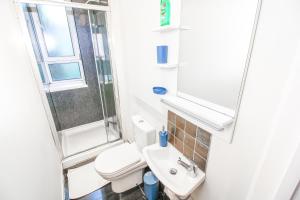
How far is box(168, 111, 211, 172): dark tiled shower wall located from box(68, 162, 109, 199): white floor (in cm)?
115

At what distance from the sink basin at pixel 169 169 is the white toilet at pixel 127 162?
28 cm

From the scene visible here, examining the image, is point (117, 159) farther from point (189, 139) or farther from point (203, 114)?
point (203, 114)

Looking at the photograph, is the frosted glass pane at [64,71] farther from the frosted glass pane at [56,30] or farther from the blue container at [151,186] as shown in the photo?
the blue container at [151,186]

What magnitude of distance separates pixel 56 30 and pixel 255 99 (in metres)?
2.89

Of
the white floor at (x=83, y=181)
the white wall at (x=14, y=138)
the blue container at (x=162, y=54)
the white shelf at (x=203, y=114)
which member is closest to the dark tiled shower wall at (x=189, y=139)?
the white shelf at (x=203, y=114)

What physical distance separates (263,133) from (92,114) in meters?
2.76

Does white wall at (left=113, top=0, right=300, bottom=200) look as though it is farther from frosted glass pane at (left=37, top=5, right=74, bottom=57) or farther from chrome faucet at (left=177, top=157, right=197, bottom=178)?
frosted glass pane at (left=37, top=5, right=74, bottom=57)

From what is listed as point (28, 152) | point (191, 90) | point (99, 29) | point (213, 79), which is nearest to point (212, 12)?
point (213, 79)

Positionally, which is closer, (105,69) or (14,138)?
(14,138)

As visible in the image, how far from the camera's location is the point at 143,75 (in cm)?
158

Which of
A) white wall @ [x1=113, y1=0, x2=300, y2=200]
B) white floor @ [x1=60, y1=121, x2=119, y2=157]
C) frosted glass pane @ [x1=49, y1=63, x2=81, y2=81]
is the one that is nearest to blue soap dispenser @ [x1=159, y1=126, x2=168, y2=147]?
white wall @ [x1=113, y1=0, x2=300, y2=200]

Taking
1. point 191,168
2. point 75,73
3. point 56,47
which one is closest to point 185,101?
point 191,168

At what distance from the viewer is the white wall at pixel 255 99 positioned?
0.52 metres

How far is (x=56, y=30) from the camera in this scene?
2346 millimetres
